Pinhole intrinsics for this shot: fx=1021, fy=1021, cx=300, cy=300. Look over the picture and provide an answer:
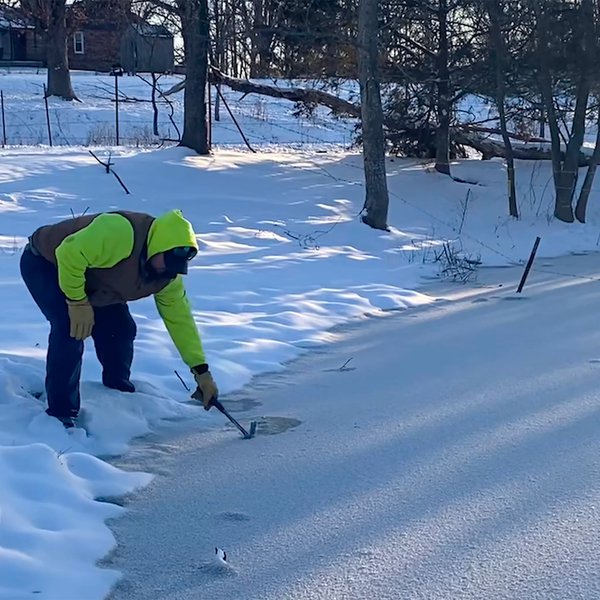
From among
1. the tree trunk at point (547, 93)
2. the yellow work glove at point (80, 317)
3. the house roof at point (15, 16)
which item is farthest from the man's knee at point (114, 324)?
the house roof at point (15, 16)

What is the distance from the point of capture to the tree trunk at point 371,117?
55.6 ft

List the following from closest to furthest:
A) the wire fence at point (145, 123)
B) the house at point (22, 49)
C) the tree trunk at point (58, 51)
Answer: the wire fence at point (145, 123)
the tree trunk at point (58, 51)
the house at point (22, 49)

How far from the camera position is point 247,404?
23.3 ft

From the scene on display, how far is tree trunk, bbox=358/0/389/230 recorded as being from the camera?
16.9 m

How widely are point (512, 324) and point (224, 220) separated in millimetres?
8284

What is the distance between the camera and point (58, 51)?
4306 centimetres

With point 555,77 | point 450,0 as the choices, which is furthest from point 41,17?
point 555,77

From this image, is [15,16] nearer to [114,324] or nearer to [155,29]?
[155,29]

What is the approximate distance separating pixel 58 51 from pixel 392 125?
24.1 m

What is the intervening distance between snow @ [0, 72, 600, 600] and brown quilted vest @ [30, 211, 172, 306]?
0.79m

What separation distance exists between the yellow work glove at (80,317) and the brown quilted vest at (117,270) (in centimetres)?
17

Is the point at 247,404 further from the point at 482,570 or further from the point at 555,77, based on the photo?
the point at 555,77

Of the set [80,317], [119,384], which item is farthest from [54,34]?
[80,317]

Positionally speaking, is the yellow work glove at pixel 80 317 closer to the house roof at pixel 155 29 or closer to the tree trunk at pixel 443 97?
the tree trunk at pixel 443 97
